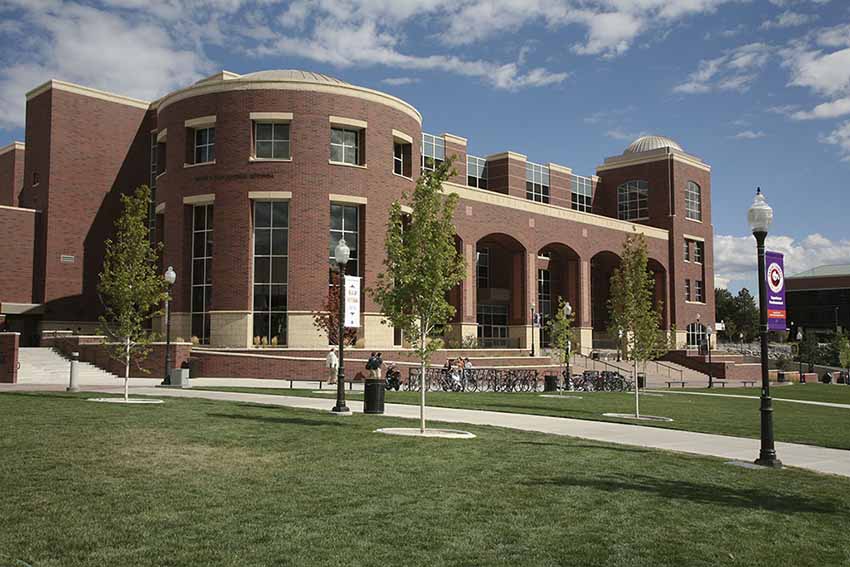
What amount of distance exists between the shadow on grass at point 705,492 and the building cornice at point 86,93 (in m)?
45.2

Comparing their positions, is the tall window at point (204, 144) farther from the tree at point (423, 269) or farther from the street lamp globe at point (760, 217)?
the street lamp globe at point (760, 217)

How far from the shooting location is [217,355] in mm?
34719

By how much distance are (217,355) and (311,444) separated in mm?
22826

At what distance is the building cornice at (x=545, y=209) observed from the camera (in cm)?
5338

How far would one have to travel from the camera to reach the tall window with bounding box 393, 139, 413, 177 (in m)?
44.5

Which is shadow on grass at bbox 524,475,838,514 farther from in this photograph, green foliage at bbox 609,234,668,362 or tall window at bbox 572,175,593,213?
tall window at bbox 572,175,593,213

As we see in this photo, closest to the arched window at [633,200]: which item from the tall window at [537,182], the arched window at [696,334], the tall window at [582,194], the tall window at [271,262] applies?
the tall window at [582,194]

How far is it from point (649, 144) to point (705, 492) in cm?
7205

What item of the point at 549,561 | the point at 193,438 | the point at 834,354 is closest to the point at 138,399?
the point at 193,438

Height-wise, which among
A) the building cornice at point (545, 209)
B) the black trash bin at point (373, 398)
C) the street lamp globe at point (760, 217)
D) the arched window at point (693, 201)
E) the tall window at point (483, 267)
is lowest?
the black trash bin at point (373, 398)

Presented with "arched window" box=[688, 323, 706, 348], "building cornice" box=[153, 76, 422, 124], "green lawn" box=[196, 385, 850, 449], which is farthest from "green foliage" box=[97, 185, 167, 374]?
"arched window" box=[688, 323, 706, 348]

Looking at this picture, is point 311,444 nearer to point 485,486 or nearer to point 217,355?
point 485,486

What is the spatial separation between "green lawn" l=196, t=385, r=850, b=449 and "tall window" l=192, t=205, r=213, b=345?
1266cm

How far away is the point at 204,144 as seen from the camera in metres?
41.4
